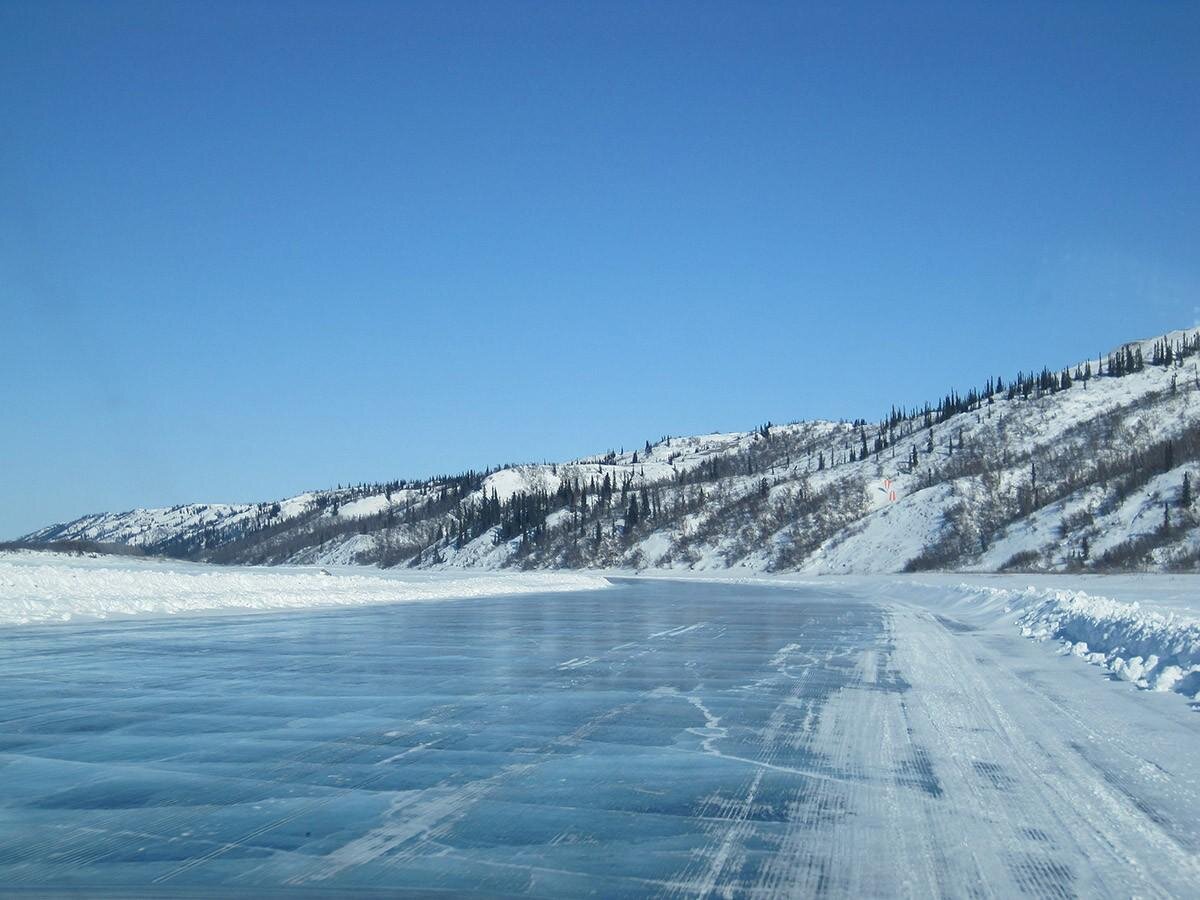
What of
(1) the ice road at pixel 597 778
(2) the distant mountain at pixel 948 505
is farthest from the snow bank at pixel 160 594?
(2) the distant mountain at pixel 948 505

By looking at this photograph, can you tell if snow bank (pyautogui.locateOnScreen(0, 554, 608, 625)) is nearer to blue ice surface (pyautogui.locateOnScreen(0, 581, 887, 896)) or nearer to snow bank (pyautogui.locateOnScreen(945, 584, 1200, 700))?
blue ice surface (pyautogui.locateOnScreen(0, 581, 887, 896))

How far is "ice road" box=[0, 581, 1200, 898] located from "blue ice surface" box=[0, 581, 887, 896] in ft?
0.11

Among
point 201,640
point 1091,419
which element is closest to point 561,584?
point 201,640

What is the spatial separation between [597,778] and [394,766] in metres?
1.83

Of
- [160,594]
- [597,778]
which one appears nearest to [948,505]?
[160,594]

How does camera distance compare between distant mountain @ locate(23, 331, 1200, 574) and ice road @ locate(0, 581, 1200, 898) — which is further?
distant mountain @ locate(23, 331, 1200, 574)

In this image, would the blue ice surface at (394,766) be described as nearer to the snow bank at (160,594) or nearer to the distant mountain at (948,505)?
the snow bank at (160,594)

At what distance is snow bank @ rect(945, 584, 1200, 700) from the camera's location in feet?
43.8

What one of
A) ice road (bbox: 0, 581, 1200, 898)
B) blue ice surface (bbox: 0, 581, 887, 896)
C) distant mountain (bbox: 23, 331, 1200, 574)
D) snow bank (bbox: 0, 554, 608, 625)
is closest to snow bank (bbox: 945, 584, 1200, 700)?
ice road (bbox: 0, 581, 1200, 898)

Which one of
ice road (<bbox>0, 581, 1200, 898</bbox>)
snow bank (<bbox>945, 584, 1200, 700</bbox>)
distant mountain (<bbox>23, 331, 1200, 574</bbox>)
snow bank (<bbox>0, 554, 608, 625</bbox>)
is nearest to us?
ice road (<bbox>0, 581, 1200, 898</bbox>)

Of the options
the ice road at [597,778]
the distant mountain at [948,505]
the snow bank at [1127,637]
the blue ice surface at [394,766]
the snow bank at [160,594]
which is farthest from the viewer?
the distant mountain at [948,505]

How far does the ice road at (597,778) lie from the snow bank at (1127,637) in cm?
76

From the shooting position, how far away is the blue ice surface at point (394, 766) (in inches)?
233

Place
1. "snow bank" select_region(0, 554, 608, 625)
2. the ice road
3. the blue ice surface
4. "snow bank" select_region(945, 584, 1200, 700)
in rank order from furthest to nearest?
"snow bank" select_region(0, 554, 608, 625) < "snow bank" select_region(945, 584, 1200, 700) < the blue ice surface < the ice road
